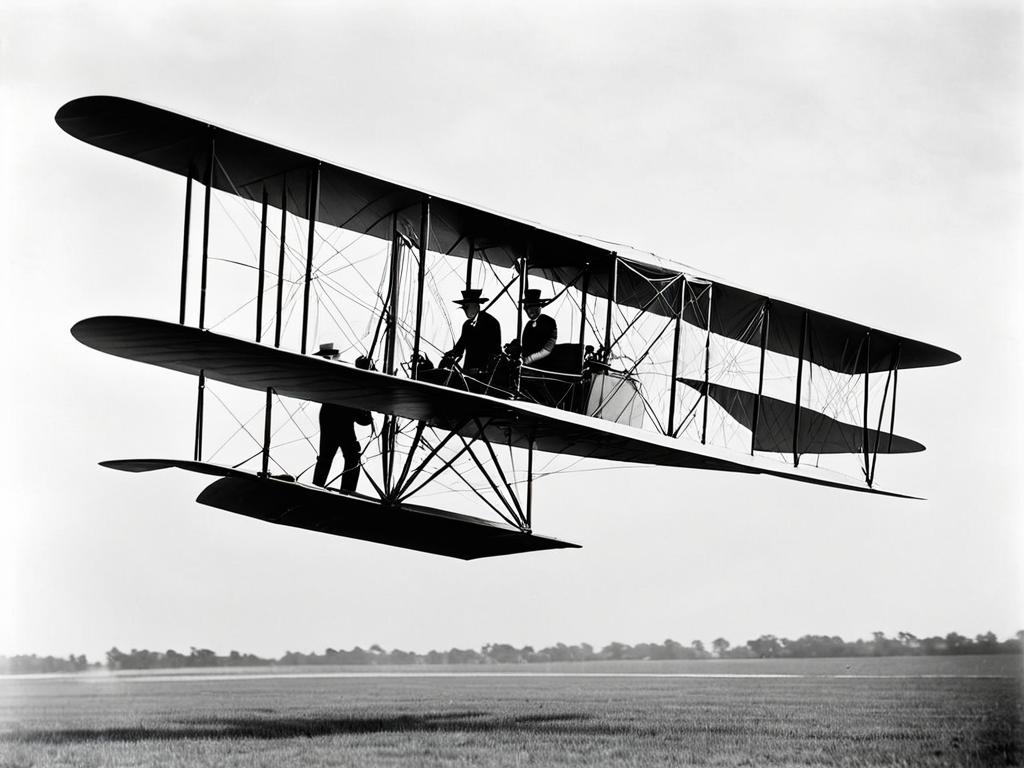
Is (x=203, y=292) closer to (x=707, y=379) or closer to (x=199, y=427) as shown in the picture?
(x=199, y=427)

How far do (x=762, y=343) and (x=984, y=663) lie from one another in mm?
12697

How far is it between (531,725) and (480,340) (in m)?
5.11

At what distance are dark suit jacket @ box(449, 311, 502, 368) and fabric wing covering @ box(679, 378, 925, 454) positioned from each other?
345cm

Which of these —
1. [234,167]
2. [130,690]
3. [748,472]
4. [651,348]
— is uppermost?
[234,167]

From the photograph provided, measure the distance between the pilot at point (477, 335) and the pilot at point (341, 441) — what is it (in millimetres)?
1292

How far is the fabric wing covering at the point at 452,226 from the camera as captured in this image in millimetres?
11578

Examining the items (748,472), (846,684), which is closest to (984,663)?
(846,684)

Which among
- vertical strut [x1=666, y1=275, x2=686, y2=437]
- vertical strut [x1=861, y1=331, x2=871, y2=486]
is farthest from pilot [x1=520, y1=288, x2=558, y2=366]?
vertical strut [x1=861, y1=331, x2=871, y2=486]

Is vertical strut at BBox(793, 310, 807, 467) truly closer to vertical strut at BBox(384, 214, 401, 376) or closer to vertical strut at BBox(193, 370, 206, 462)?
vertical strut at BBox(384, 214, 401, 376)

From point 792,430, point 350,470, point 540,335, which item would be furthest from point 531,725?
point 792,430

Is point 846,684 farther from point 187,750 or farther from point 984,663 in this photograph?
point 187,750

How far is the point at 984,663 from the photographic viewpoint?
82.0 ft

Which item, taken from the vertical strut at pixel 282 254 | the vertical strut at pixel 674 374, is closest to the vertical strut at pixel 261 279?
the vertical strut at pixel 282 254

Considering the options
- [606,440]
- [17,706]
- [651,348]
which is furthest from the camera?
[17,706]
